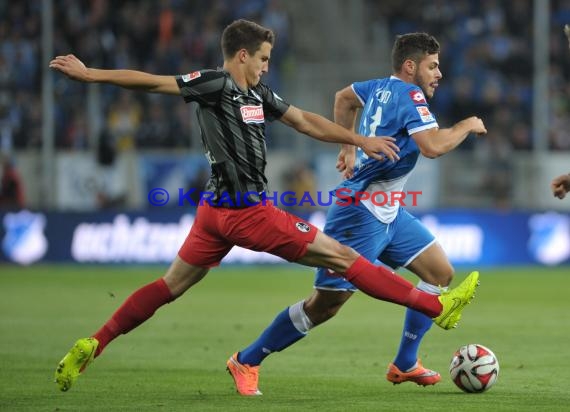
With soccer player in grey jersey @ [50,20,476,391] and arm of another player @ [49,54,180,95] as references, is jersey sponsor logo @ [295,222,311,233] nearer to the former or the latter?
soccer player in grey jersey @ [50,20,476,391]

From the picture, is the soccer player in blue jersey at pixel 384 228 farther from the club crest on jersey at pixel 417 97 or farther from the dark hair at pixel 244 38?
the dark hair at pixel 244 38

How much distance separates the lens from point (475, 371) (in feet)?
26.2

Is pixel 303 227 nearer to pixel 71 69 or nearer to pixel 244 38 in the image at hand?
pixel 244 38

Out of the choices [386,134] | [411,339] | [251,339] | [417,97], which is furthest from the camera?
[251,339]

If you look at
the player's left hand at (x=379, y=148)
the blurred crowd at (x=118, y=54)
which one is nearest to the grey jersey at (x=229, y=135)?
the player's left hand at (x=379, y=148)

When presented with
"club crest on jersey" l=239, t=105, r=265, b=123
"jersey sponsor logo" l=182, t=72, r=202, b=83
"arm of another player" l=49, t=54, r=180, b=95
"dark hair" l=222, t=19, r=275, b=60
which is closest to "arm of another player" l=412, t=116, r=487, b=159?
"club crest on jersey" l=239, t=105, r=265, b=123

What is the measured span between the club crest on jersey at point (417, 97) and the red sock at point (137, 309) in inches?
Answer: 84.3

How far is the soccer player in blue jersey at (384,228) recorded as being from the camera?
26.9ft

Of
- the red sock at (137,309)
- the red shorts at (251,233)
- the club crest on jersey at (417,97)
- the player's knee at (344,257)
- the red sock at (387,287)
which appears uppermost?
the club crest on jersey at (417,97)

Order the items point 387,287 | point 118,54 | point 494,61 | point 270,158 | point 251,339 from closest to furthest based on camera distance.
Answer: point 387,287 < point 251,339 < point 270,158 < point 118,54 < point 494,61

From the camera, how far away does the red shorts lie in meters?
7.51

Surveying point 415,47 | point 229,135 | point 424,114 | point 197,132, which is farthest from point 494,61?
point 229,135

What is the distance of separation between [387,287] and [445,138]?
1.07m

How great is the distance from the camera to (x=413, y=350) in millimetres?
8516
